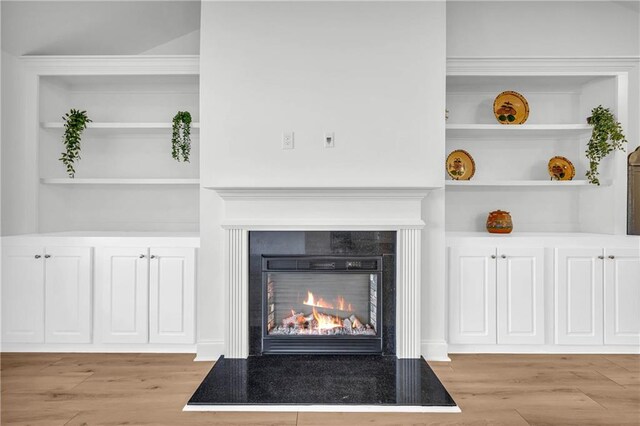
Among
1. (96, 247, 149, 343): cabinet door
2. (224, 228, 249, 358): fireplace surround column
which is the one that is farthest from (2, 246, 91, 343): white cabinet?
(224, 228, 249, 358): fireplace surround column

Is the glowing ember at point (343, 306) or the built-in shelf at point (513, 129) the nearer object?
the glowing ember at point (343, 306)

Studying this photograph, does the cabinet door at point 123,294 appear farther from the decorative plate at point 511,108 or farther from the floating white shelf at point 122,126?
the decorative plate at point 511,108

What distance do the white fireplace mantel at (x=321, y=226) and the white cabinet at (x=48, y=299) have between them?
107 cm

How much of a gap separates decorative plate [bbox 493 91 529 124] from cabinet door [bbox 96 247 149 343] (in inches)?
114

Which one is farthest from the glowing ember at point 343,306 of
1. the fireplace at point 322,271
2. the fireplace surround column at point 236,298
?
the fireplace surround column at point 236,298

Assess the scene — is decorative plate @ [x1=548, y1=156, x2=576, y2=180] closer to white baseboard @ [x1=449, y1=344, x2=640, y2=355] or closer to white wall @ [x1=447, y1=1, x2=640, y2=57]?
white wall @ [x1=447, y1=1, x2=640, y2=57]

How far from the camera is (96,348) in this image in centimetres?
318

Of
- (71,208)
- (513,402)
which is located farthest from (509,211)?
(71,208)

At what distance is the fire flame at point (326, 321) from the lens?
3125mm

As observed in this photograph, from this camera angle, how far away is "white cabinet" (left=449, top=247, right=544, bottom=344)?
124 inches

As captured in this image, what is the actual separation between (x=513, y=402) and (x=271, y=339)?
5.01 feet

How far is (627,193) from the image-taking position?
3428 mm

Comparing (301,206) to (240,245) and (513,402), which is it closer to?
(240,245)

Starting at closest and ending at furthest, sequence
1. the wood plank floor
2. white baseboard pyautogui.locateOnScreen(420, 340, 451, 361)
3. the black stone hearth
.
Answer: the wood plank floor
the black stone hearth
white baseboard pyautogui.locateOnScreen(420, 340, 451, 361)
